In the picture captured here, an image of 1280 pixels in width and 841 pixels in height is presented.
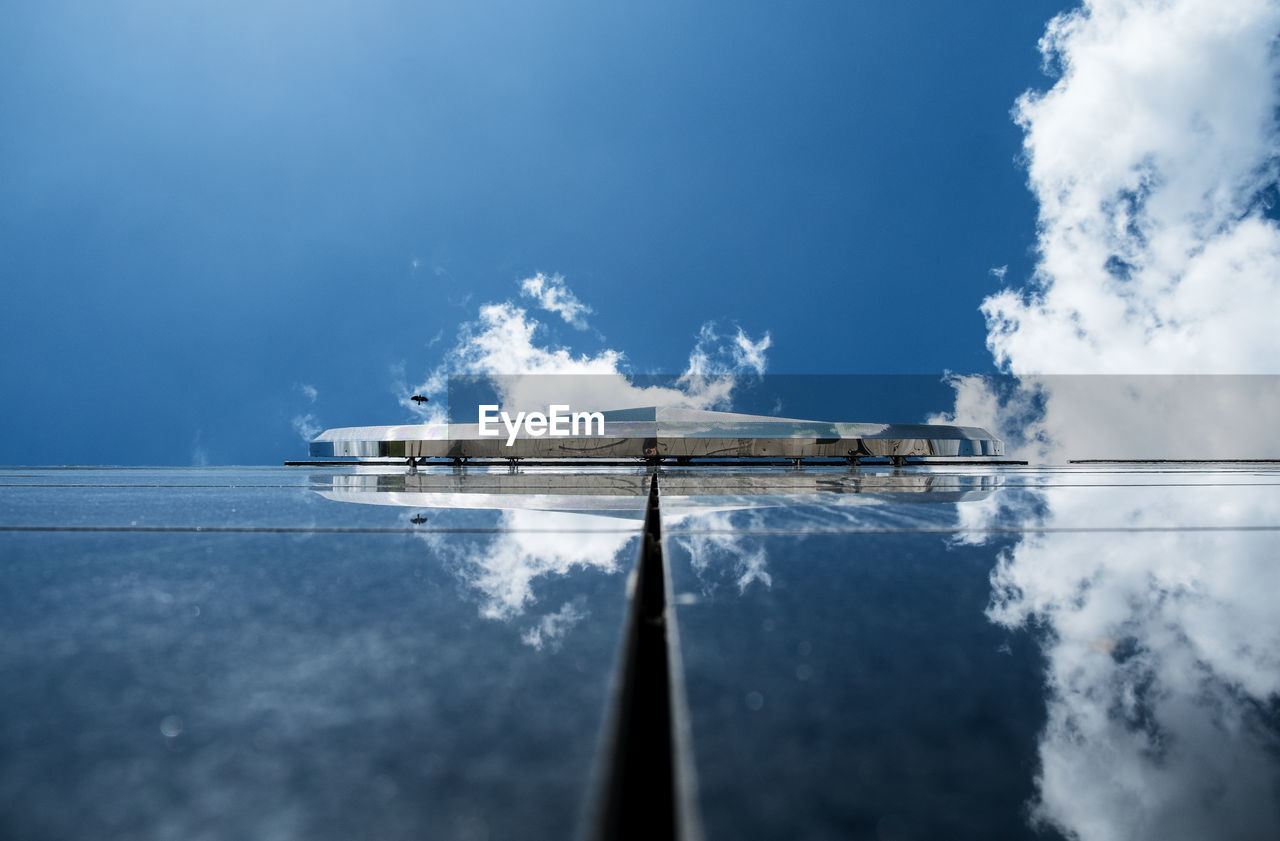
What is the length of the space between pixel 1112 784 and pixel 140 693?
116 cm

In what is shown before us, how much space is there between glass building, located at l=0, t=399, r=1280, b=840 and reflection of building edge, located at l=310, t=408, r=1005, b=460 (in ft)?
13.0

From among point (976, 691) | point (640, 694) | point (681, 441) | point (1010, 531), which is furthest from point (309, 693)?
point (681, 441)

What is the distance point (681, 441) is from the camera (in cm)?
562

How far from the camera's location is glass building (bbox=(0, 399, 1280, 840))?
538 mm

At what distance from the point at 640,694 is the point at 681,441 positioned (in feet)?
Result: 16.4

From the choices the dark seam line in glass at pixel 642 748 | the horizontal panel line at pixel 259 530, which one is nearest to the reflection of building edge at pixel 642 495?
the horizontal panel line at pixel 259 530

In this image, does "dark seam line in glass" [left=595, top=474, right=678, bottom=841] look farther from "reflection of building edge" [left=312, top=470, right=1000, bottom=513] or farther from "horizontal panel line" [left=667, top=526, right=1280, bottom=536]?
"reflection of building edge" [left=312, top=470, right=1000, bottom=513]

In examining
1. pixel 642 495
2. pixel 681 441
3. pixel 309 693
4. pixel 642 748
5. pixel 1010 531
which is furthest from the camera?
pixel 681 441

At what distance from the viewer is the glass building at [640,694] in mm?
538

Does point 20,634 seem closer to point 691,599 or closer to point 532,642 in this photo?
point 532,642

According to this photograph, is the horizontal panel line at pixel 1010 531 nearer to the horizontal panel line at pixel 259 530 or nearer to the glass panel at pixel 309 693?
the horizontal panel line at pixel 259 530

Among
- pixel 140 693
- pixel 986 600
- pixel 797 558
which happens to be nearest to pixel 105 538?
pixel 140 693

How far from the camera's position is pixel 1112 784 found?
0.62 m

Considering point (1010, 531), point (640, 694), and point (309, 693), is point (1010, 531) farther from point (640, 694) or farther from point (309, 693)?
point (309, 693)
